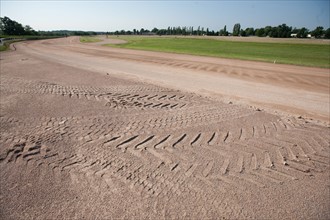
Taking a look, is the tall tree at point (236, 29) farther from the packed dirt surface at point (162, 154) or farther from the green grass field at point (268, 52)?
the packed dirt surface at point (162, 154)

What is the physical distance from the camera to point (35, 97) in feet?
32.1

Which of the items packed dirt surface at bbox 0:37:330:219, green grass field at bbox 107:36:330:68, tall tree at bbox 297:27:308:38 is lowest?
packed dirt surface at bbox 0:37:330:219

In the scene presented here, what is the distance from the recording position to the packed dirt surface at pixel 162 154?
3.95 m

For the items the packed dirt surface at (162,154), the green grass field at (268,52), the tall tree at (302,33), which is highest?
the tall tree at (302,33)

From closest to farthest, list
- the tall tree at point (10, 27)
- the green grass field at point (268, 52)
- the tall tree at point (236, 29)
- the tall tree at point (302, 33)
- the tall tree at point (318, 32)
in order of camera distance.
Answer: the green grass field at point (268, 52)
the tall tree at point (318, 32)
the tall tree at point (302, 33)
the tall tree at point (10, 27)
the tall tree at point (236, 29)

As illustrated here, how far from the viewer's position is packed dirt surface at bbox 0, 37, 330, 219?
155 inches

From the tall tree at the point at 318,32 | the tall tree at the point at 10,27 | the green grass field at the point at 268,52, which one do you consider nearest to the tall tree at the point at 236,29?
the tall tree at the point at 318,32

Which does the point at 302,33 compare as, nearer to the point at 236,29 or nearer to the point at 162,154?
the point at 236,29

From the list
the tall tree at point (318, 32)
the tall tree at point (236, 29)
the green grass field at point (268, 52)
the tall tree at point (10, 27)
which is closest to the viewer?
the green grass field at point (268, 52)

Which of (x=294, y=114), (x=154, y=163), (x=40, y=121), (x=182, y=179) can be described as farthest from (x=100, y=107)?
(x=294, y=114)

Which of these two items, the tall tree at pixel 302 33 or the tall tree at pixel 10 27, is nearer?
the tall tree at pixel 302 33

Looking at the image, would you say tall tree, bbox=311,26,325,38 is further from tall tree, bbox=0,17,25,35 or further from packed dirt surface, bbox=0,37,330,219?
tall tree, bbox=0,17,25,35

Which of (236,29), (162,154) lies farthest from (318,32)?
(162,154)

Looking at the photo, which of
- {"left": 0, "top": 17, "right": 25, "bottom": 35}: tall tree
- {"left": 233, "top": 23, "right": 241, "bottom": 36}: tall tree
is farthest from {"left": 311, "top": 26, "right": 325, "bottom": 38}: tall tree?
{"left": 0, "top": 17, "right": 25, "bottom": 35}: tall tree
